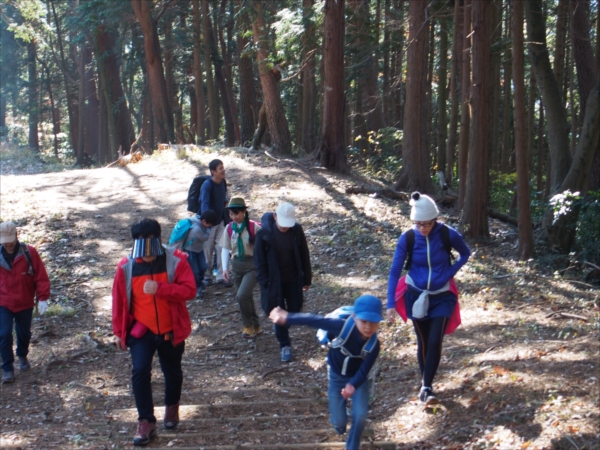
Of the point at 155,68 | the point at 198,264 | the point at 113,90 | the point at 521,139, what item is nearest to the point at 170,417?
the point at 198,264

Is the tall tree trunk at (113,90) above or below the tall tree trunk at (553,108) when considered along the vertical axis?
above

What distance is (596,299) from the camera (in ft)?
29.3

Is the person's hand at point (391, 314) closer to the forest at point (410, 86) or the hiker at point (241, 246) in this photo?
the hiker at point (241, 246)

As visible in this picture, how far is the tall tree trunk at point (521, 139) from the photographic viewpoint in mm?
10654

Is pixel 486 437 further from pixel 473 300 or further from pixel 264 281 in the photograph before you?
pixel 473 300

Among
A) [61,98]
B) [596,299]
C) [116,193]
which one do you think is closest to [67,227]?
[116,193]

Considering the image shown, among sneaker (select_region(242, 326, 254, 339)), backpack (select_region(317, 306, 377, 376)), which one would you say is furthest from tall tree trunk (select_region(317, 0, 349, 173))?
backpack (select_region(317, 306, 377, 376))

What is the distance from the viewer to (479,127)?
42.2 feet

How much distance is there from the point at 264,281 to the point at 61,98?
45652mm

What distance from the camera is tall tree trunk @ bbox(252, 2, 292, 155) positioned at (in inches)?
812

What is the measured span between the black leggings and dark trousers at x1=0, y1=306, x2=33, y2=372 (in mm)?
4970

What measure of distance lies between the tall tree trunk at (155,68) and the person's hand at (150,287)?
20257mm

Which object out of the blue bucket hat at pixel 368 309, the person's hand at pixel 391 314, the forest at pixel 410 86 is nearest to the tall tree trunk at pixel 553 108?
the forest at pixel 410 86

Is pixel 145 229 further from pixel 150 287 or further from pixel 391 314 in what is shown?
pixel 391 314
